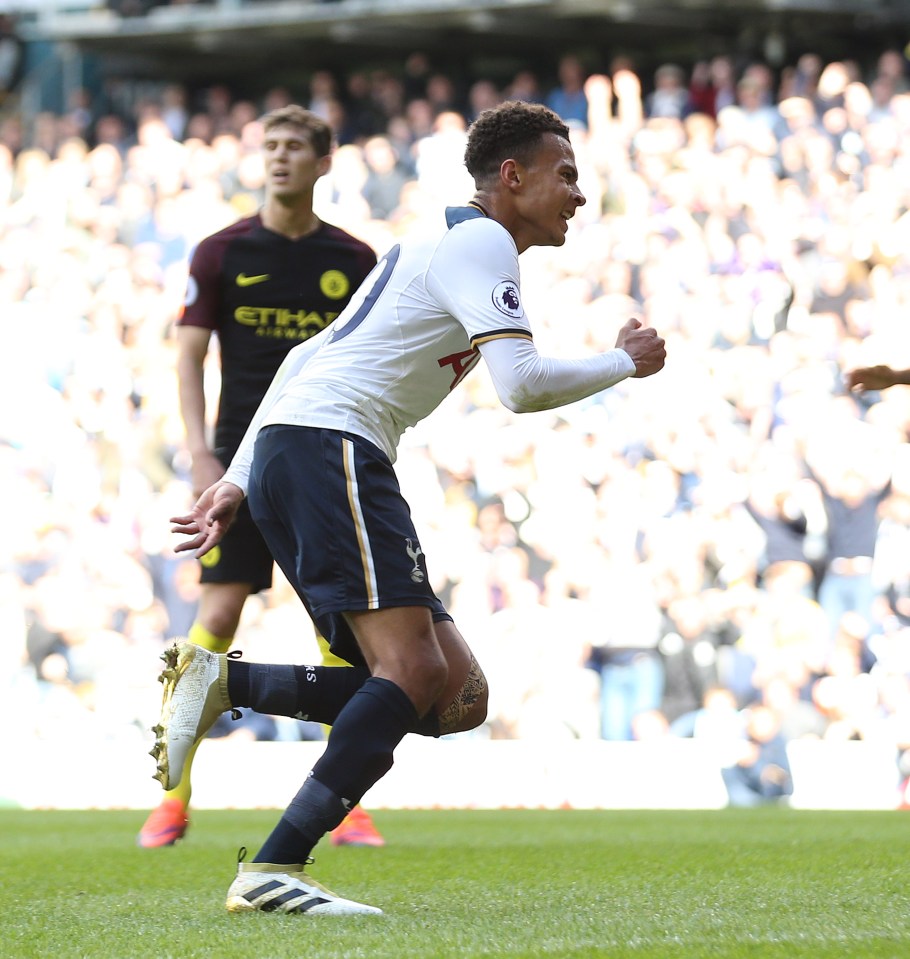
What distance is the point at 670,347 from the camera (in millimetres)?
13086

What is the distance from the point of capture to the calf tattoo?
14.8 ft

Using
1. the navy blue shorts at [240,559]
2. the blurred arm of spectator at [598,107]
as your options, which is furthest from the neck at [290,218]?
the blurred arm of spectator at [598,107]

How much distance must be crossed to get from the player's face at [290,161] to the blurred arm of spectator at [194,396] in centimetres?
67

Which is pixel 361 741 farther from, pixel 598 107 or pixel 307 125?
pixel 598 107

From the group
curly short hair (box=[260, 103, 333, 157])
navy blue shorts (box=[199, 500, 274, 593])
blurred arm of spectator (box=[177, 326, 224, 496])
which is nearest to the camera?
blurred arm of spectator (box=[177, 326, 224, 496])

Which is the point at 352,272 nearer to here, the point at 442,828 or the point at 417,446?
the point at 442,828

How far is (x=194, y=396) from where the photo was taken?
21.5ft

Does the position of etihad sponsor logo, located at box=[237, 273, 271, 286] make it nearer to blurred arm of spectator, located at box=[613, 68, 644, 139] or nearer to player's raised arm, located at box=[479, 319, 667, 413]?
player's raised arm, located at box=[479, 319, 667, 413]

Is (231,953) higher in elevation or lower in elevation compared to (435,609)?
lower

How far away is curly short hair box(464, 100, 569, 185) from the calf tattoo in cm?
137

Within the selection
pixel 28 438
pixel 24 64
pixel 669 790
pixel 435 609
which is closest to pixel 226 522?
pixel 435 609

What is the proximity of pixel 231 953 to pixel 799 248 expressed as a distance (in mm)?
10621

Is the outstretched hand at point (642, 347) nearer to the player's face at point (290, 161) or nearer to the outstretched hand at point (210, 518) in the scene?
the outstretched hand at point (210, 518)

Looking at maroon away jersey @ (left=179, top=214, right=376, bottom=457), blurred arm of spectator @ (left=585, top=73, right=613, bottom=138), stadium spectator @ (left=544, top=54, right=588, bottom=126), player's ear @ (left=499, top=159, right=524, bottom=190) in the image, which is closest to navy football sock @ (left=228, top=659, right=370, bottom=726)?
player's ear @ (left=499, top=159, right=524, bottom=190)
